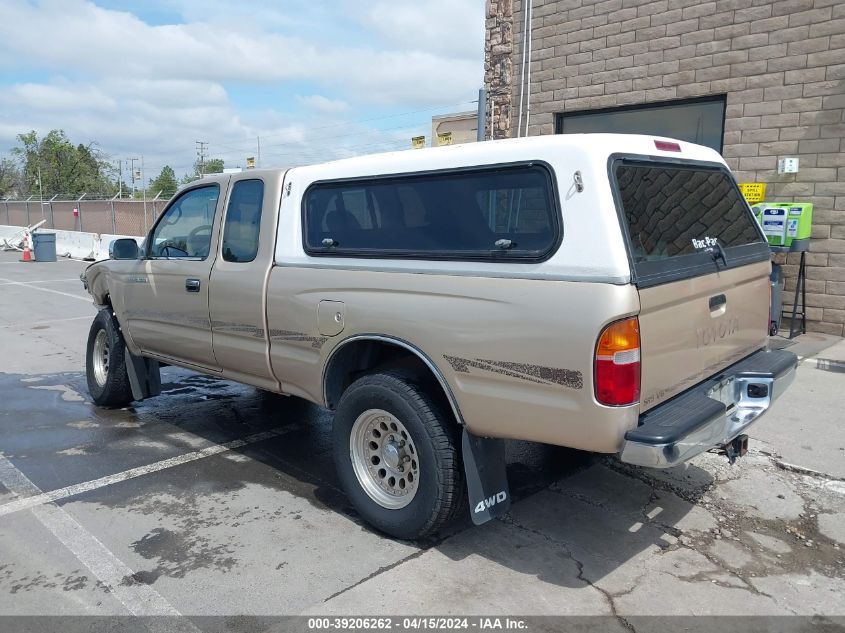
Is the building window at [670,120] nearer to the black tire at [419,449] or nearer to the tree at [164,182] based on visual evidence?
the black tire at [419,449]

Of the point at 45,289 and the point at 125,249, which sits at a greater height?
the point at 125,249

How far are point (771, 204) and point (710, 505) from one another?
550 centimetres

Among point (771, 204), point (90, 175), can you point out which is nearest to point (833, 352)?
point (771, 204)

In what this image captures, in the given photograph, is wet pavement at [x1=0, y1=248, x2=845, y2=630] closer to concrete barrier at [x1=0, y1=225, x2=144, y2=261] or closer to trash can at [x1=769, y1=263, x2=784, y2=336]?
trash can at [x1=769, y1=263, x2=784, y2=336]

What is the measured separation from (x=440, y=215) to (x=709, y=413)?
1.61 meters

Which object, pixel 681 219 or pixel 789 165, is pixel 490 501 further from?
pixel 789 165

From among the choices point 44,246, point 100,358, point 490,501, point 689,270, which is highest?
point 689,270

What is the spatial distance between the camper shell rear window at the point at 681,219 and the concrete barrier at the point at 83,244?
20271mm

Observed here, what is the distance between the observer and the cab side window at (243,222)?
4484mm

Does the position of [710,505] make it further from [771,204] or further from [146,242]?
[771,204]

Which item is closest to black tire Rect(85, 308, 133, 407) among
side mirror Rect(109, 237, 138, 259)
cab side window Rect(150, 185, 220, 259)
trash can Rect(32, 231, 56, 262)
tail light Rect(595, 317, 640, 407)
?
side mirror Rect(109, 237, 138, 259)

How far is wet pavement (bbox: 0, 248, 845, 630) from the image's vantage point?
3176mm

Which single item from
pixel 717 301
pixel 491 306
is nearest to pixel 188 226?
pixel 491 306

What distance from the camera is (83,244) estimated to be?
2253 centimetres
